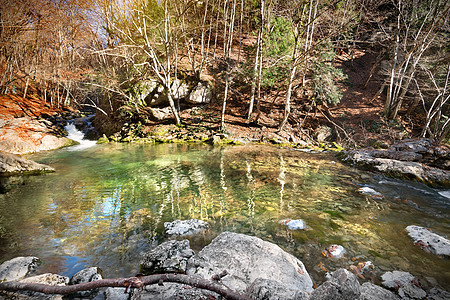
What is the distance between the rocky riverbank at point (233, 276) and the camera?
2.05 metres

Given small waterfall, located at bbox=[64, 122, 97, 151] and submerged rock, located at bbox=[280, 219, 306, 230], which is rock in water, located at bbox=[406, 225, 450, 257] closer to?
submerged rock, located at bbox=[280, 219, 306, 230]

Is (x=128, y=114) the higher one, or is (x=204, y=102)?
(x=204, y=102)

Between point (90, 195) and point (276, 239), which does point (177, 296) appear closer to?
point (276, 239)

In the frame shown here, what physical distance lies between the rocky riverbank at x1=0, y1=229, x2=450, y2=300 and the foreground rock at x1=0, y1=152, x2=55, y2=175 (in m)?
6.18

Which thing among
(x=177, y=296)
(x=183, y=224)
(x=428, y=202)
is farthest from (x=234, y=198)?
(x=428, y=202)

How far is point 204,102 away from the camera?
739 inches

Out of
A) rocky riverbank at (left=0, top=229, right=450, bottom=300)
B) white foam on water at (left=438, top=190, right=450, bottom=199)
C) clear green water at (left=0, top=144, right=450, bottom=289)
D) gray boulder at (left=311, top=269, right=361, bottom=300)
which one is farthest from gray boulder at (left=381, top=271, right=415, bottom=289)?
white foam on water at (left=438, top=190, right=450, bottom=199)

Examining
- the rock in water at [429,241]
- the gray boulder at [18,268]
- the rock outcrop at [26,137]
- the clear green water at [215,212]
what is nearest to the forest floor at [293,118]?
the rock outcrop at [26,137]

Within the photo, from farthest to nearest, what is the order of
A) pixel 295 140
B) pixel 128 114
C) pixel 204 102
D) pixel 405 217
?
pixel 204 102 → pixel 128 114 → pixel 295 140 → pixel 405 217

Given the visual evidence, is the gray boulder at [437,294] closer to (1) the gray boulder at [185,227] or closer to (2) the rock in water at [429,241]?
(2) the rock in water at [429,241]

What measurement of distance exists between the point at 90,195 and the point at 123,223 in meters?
2.17

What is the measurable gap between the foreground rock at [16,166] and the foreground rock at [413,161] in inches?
518

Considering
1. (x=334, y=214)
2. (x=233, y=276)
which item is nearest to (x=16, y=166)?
(x=233, y=276)

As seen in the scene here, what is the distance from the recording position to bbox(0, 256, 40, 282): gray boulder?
2638 millimetres
